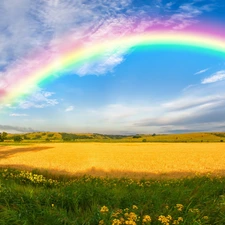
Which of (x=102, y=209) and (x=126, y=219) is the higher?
(x=102, y=209)

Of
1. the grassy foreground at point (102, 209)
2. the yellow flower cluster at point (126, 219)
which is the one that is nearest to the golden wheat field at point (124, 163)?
the grassy foreground at point (102, 209)

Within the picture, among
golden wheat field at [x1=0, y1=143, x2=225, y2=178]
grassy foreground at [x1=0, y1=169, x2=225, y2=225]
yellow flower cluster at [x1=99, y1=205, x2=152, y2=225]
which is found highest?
yellow flower cluster at [x1=99, y1=205, x2=152, y2=225]

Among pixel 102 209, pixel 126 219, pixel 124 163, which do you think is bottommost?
pixel 124 163

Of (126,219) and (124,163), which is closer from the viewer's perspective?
Result: (126,219)

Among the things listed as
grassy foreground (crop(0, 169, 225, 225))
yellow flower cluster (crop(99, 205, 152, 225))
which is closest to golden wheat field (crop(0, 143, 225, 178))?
grassy foreground (crop(0, 169, 225, 225))

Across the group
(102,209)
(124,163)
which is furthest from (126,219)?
(124,163)

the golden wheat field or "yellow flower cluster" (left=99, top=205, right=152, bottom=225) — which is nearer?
"yellow flower cluster" (left=99, top=205, right=152, bottom=225)

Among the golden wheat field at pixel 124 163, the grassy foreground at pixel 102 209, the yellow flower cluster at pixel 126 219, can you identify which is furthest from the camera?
the golden wheat field at pixel 124 163

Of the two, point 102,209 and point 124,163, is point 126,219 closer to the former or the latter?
point 102,209

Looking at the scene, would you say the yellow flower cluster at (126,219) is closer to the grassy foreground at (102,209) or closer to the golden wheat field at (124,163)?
the grassy foreground at (102,209)

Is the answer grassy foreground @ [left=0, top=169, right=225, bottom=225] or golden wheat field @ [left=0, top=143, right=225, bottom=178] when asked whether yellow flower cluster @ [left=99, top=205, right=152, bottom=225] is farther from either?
golden wheat field @ [left=0, top=143, right=225, bottom=178]

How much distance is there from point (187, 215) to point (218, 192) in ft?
22.1

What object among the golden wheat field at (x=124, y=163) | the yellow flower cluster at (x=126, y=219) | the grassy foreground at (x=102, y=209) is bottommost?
the golden wheat field at (x=124, y=163)

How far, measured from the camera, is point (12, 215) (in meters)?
5.61
